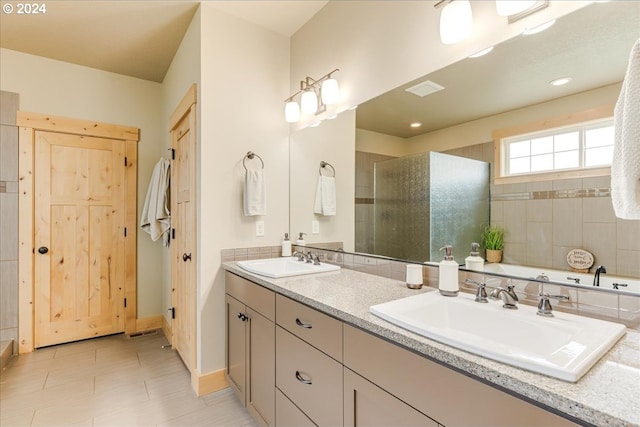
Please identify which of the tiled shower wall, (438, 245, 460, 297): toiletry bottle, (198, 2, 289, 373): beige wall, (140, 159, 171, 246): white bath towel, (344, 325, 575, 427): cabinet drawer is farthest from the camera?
(140, 159, 171, 246): white bath towel

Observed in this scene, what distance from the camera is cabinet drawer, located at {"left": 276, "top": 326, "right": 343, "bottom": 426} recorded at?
1.17 metres

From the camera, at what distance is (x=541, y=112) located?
1.18m

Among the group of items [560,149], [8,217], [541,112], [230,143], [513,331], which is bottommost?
[513,331]

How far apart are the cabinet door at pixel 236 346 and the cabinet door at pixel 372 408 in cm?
99

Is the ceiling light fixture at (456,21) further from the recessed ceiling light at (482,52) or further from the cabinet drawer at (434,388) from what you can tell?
the cabinet drawer at (434,388)

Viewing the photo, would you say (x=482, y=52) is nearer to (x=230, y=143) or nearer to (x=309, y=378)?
(x=309, y=378)

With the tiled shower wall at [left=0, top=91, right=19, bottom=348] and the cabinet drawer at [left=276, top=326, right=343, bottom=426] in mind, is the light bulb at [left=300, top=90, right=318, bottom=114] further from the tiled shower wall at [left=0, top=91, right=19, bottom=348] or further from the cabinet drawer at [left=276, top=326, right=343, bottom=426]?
the tiled shower wall at [left=0, top=91, right=19, bottom=348]

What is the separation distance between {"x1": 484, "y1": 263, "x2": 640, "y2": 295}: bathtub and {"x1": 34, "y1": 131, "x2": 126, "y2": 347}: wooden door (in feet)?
11.5

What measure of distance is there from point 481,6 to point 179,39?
2388 mm

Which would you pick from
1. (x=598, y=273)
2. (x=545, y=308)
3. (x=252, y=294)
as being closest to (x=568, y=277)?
(x=598, y=273)

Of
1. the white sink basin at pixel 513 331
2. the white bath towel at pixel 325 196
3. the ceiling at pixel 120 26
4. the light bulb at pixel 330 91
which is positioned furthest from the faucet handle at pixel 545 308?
the ceiling at pixel 120 26

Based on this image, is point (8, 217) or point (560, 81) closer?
point (560, 81)

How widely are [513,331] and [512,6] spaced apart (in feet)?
3.84

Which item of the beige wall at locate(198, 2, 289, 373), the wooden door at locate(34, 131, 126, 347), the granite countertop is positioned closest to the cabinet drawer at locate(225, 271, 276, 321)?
the beige wall at locate(198, 2, 289, 373)
